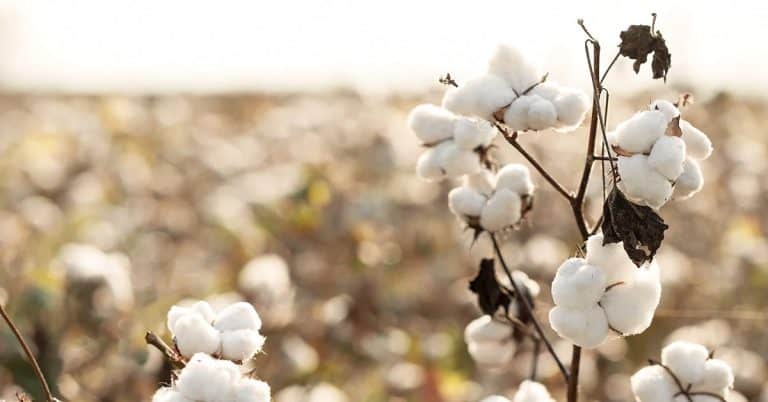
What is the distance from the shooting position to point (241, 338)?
893 mm

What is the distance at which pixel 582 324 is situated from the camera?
2.85 ft

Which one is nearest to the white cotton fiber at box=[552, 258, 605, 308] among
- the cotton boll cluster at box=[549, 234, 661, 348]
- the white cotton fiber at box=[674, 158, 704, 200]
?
the cotton boll cluster at box=[549, 234, 661, 348]

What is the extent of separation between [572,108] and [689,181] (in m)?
0.12

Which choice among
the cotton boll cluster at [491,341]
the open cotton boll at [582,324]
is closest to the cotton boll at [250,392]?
the open cotton boll at [582,324]

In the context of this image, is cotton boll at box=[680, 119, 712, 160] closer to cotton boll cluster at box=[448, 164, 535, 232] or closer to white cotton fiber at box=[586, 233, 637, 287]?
white cotton fiber at box=[586, 233, 637, 287]

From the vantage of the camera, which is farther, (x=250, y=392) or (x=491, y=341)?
(x=491, y=341)

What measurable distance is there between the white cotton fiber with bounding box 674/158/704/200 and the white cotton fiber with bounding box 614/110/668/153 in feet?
0.14

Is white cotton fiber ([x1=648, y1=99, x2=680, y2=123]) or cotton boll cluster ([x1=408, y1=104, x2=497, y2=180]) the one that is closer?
white cotton fiber ([x1=648, y1=99, x2=680, y2=123])

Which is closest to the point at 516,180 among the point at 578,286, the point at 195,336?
the point at 578,286

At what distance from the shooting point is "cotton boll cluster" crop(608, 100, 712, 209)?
87 centimetres

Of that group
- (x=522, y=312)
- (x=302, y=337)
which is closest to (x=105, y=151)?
(x=302, y=337)

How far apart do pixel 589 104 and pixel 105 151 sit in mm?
3529

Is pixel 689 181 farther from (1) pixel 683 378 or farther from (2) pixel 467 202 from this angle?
(2) pixel 467 202

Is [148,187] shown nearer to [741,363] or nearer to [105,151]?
[105,151]
